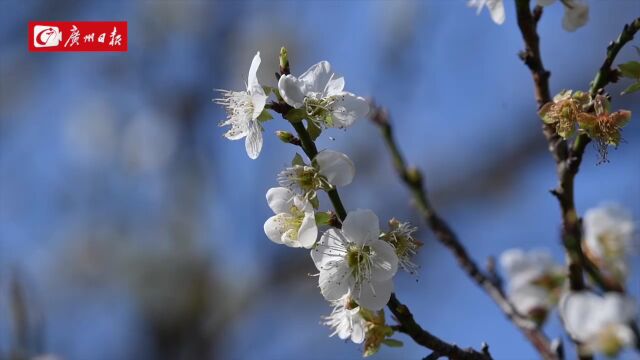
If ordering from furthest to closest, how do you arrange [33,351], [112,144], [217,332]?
[112,144] → [217,332] → [33,351]

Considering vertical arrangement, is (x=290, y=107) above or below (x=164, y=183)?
below

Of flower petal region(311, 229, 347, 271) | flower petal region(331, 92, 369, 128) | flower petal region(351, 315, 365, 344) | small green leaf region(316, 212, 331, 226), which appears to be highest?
flower petal region(331, 92, 369, 128)

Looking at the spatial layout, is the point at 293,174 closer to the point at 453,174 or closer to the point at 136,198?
the point at 453,174

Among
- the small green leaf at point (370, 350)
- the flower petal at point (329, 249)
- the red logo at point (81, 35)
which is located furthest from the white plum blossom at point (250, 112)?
the red logo at point (81, 35)

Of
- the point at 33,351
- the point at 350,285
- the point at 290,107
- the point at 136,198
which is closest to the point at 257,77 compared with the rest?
the point at 290,107

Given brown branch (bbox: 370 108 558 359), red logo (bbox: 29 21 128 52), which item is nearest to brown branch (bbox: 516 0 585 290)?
brown branch (bbox: 370 108 558 359)

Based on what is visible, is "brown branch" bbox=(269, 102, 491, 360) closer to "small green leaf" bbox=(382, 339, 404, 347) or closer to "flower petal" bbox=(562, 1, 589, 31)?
"small green leaf" bbox=(382, 339, 404, 347)

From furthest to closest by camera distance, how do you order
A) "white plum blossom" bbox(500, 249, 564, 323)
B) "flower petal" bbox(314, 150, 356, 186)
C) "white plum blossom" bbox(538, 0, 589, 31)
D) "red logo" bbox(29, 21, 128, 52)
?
"red logo" bbox(29, 21, 128, 52)
"white plum blossom" bbox(500, 249, 564, 323)
"white plum blossom" bbox(538, 0, 589, 31)
"flower petal" bbox(314, 150, 356, 186)
